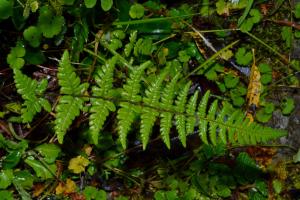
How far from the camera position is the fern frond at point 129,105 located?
174 centimetres

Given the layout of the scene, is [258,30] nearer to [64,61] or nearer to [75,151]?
[75,151]

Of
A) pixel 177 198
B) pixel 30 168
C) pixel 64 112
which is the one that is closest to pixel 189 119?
pixel 64 112

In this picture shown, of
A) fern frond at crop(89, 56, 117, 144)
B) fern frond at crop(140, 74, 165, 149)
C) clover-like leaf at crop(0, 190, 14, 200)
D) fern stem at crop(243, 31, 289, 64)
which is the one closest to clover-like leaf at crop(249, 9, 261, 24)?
fern stem at crop(243, 31, 289, 64)

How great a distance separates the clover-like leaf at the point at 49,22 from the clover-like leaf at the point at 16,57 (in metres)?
0.14

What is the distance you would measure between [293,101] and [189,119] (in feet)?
3.75

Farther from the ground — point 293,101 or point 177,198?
point 293,101

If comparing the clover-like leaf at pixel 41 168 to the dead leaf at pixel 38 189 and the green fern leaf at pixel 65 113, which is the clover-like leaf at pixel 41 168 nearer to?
the dead leaf at pixel 38 189

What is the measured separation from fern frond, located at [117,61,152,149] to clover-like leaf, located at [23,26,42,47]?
58 cm

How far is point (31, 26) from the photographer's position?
84.1 inches

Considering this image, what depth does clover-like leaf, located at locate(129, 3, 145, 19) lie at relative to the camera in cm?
243

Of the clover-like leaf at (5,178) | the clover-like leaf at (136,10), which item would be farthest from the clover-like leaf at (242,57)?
the clover-like leaf at (5,178)

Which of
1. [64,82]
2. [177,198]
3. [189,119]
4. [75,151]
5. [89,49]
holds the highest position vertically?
[89,49]

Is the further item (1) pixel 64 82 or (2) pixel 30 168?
(2) pixel 30 168

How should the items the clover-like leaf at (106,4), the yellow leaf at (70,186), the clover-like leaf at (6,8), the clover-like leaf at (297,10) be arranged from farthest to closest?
the clover-like leaf at (297,10)
the yellow leaf at (70,186)
the clover-like leaf at (106,4)
the clover-like leaf at (6,8)
